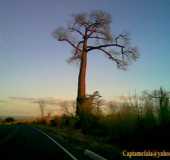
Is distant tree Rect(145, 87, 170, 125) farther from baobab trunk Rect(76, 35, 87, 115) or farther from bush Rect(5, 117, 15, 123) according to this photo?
bush Rect(5, 117, 15, 123)

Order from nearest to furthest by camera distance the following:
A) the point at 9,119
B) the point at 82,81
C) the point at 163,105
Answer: the point at 163,105 → the point at 82,81 → the point at 9,119

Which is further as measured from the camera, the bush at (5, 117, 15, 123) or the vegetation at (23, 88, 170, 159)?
the bush at (5, 117, 15, 123)

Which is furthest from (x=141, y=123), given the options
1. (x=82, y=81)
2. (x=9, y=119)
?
(x=9, y=119)

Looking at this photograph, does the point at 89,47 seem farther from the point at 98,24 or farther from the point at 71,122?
the point at 71,122

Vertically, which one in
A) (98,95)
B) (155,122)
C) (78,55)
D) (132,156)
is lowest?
(132,156)

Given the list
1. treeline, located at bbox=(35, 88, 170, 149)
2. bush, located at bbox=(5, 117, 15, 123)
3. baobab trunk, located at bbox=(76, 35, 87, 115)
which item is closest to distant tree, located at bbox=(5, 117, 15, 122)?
bush, located at bbox=(5, 117, 15, 123)

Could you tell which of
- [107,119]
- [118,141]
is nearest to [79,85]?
[107,119]

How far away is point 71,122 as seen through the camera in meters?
31.2

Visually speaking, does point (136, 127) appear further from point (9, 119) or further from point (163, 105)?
point (9, 119)

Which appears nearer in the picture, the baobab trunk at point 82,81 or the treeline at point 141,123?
the treeline at point 141,123

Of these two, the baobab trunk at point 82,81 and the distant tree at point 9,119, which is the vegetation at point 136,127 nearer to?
the baobab trunk at point 82,81

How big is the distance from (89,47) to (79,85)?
3.79m

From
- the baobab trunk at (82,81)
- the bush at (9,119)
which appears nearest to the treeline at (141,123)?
the baobab trunk at (82,81)

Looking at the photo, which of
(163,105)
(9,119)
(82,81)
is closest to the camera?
(163,105)
